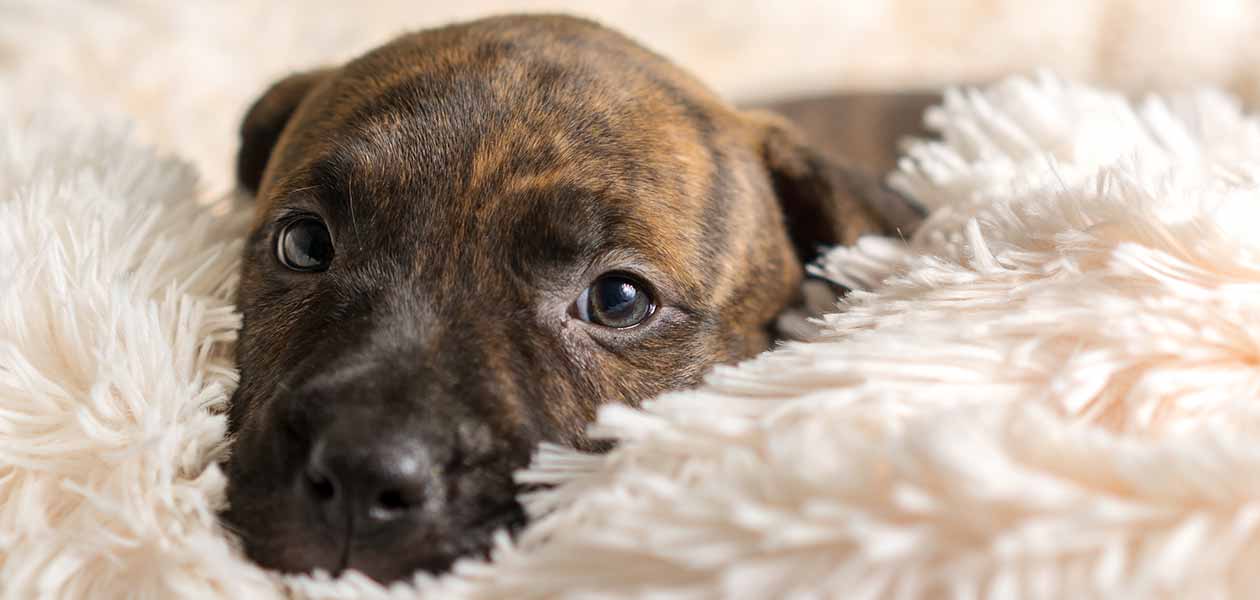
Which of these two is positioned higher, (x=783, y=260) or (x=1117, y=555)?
(x=1117, y=555)

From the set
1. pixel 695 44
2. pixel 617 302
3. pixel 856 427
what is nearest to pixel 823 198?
pixel 617 302

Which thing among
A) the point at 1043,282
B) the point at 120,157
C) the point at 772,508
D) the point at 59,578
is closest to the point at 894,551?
the point at 772,508

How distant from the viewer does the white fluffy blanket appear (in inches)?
33.4

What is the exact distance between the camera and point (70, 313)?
1.30 meters

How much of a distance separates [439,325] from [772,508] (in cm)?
58

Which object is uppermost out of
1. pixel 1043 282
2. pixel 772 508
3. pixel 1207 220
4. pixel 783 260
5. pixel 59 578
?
pixel 1207 220

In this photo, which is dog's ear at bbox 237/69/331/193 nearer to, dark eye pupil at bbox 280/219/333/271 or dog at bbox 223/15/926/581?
dog at bbox 223/15/926/581

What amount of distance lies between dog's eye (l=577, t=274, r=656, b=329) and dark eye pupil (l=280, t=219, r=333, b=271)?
384mm

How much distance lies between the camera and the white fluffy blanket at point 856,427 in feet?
2.79

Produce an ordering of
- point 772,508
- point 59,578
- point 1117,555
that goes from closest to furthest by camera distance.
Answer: point 1117,555, point 772,508, point 59,578

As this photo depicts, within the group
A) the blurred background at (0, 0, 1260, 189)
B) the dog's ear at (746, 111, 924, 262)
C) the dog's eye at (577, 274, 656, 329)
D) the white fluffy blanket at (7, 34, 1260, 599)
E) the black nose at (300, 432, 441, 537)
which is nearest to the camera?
the white fluffy blanket at (7, 34, 1260, 599)

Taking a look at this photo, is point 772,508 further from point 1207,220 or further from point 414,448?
point 1207,220

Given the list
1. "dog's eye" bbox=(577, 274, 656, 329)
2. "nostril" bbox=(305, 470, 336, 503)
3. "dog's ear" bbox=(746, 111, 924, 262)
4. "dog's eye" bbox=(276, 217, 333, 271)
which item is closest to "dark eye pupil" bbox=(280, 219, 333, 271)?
"dog's eye" bbox=(276, 217, 333, 271)

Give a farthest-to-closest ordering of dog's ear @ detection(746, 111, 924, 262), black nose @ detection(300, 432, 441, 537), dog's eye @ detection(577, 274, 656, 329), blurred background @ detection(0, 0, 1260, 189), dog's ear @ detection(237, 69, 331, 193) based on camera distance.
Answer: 1. blurred background @ detection(0, 0, 1260, 189)
2. dog's ear @ detection(237, 69, 331, 193)
3. dog's ear @ detection(746, 111, 924, 262)
4. dog's eye @ detection(577, 274, 656, 329)
5. black nose @ detection(300, 432, 441, 537)
